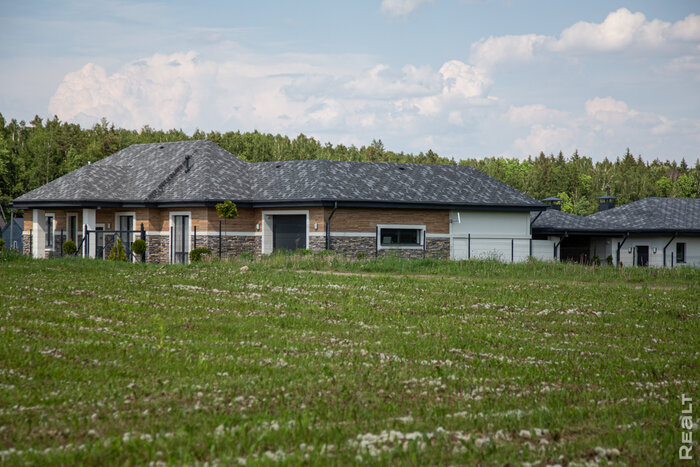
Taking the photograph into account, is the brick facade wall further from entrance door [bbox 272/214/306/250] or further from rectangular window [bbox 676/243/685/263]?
rectangular window [bbox 676/243/685/263]

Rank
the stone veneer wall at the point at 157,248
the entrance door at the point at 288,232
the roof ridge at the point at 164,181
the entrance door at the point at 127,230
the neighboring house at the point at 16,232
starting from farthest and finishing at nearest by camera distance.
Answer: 1. the neighboring house at the point at 16,232
2. the entrance door at the point at 127,230
3. the roof ridge at the point at 164,181
4. the stone veneer wall at the point at 157,248
5. the entrance door at the point at 288,232

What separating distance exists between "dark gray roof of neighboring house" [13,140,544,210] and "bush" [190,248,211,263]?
9.23 feet

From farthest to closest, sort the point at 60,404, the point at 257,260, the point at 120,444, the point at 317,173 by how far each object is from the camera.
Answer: the point at 317,173 < the point at 257,260 < the point at 60,404 < the point at 120,444

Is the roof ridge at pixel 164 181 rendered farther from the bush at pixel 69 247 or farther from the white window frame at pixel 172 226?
the bush at pixel 69 247

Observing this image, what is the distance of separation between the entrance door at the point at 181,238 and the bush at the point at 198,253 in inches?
116

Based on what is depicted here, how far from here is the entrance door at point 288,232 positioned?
33.5 meters

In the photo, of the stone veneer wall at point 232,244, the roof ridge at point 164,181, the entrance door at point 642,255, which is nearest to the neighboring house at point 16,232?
the roof ridge at point 164,181

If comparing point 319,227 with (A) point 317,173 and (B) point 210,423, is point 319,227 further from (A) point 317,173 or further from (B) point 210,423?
(B) point 210,423

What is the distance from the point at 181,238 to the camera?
3409cm

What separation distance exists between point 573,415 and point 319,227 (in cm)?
2550

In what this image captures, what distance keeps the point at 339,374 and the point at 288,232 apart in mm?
25342

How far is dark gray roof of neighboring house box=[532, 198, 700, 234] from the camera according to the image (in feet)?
136

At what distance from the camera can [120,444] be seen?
5969 mm

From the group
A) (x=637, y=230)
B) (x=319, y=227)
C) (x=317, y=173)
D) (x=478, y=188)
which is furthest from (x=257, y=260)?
(x=637, y=230)
